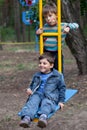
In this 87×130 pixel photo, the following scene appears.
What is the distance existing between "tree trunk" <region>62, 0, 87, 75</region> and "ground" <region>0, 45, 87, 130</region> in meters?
0.35

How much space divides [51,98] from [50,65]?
0.40 metres

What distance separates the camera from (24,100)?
8.28 metres

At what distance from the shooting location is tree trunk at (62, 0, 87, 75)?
8742 mm

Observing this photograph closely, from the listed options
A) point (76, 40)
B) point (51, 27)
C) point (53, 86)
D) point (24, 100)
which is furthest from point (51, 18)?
point (76, 40)

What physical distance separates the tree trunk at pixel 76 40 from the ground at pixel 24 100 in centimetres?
35

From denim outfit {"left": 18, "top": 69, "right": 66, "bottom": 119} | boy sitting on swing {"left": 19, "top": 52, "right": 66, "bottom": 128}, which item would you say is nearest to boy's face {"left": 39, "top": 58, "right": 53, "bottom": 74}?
boy sitting on swing {"left": 19, "top": 52, "right": 66, "bottom": 128}

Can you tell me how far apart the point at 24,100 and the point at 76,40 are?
6.07ft

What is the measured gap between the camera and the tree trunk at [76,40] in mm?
8742

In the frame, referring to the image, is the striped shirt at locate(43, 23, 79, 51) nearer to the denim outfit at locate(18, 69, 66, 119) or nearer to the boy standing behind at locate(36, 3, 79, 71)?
the boy standing behind at locate(36, 3, 79, 71)

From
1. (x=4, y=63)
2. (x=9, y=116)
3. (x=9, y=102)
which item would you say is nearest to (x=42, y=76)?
(x=9, y=116)

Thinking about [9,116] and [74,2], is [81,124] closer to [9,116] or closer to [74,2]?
[9,116]

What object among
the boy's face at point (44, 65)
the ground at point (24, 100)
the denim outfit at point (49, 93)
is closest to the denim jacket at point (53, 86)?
the denim outfit at point (49, 93)

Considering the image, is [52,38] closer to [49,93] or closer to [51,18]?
[51,18]

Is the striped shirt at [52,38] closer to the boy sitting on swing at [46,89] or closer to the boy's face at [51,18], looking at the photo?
the boy's face at [51,18]
